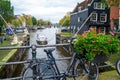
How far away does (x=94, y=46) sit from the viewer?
675cm

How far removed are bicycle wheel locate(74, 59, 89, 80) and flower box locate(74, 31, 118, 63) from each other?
0.33 m

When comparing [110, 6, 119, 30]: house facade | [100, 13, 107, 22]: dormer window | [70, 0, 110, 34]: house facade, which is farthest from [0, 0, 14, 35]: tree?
[110, 6, 119, 30]: house facade

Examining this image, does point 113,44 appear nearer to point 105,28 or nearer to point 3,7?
point 105,28

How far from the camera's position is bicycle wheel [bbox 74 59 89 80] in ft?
23.0

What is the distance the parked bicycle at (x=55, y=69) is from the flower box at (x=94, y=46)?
27cm

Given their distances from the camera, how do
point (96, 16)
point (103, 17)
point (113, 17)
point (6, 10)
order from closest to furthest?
point (96, 16) → point (103, 17) → point (113, 17) → point (6, 10)

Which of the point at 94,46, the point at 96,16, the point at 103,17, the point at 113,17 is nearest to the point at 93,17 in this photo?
the point at 96,16

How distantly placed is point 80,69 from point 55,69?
28.1 inches

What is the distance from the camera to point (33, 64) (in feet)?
21.3

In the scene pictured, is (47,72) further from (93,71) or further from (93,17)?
(93,17)

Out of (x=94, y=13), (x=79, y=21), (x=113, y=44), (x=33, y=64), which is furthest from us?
(x=79, y=21)

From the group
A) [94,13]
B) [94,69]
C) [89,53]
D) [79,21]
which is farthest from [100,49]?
[79,21]

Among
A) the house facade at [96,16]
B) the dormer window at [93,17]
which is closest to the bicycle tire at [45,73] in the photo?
the house facade at [96,16]

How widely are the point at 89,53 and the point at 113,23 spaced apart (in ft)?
189
